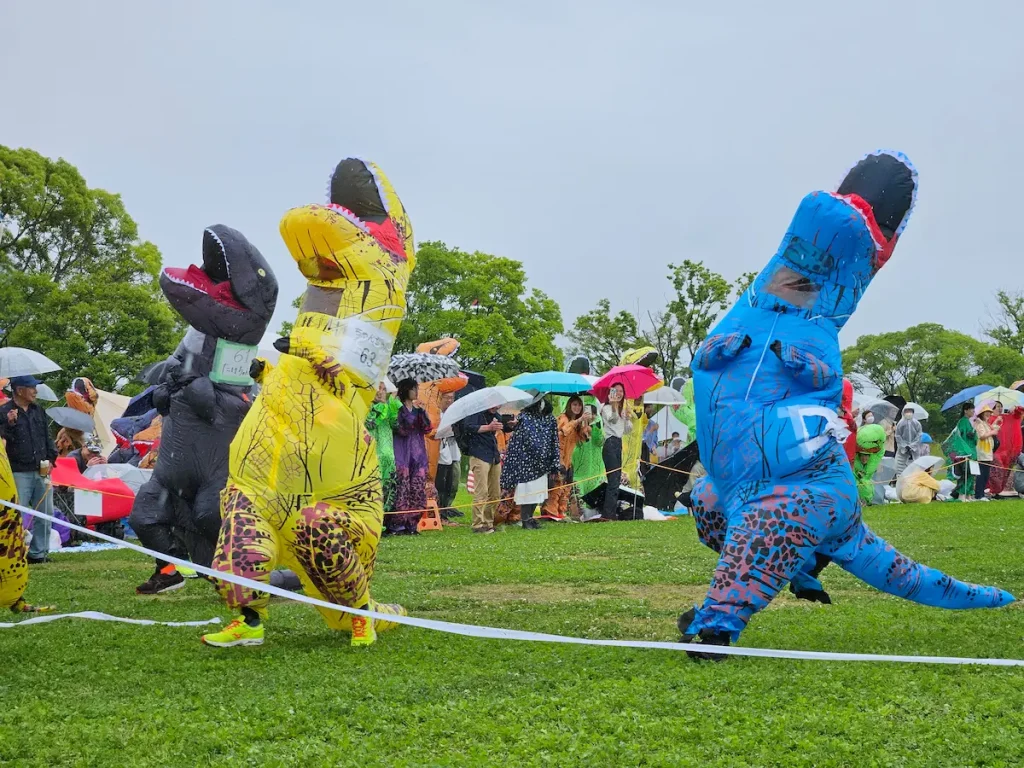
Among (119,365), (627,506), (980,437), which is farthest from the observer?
(119,365)

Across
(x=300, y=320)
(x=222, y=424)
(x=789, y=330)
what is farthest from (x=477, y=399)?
(x=789, y=330)

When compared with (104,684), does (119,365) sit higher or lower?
higher

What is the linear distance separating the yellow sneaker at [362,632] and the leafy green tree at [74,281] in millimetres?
21034

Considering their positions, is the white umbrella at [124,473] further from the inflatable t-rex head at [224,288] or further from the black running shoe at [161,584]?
the inflatable t-rex head at [224,288]

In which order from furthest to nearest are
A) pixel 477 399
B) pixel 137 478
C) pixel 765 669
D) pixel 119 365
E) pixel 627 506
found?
pixel 119 365, pixel 627 506, pixel 477 399, pixel 137 478, pixel 765 669

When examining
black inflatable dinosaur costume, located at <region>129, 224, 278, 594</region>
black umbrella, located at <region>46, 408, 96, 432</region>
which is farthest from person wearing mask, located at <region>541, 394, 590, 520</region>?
black inflatable dinosaur costume, located at <region>129, 224, 278, 594</region>

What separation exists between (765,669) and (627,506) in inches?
421

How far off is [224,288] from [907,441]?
14.6m

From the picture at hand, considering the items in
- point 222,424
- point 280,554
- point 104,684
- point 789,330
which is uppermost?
point 789,330

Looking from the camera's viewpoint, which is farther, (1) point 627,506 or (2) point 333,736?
(1) point 627,506

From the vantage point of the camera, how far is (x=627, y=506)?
15.4 m

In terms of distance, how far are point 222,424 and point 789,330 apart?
13.4ft

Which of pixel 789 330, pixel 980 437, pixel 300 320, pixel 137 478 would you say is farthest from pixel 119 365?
pixel 789 330

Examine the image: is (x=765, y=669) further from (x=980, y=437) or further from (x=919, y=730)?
(x=980, y=437)
